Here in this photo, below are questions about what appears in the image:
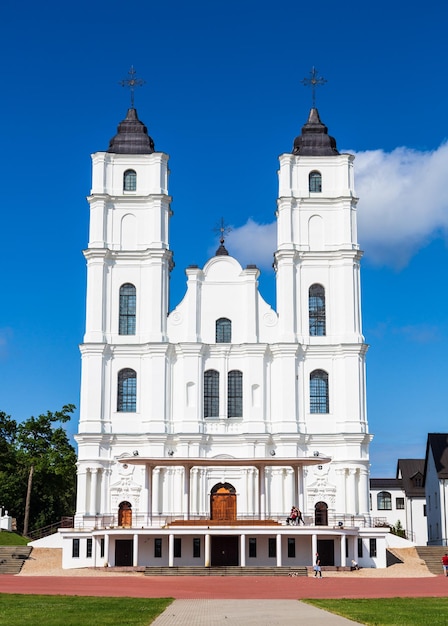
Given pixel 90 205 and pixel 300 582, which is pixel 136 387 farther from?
pixel 300 582

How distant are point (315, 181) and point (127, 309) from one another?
14.9m

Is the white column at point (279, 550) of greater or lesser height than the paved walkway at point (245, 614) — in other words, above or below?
above

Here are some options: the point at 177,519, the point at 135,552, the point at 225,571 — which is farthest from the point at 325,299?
the point at 135,552

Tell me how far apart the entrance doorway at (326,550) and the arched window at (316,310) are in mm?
13667

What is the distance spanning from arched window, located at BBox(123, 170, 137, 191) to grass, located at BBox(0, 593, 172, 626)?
113 ft

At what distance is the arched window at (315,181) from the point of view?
63.9 metres

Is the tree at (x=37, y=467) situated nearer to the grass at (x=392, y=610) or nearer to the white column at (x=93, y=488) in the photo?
the white column at (x=93, y=488)

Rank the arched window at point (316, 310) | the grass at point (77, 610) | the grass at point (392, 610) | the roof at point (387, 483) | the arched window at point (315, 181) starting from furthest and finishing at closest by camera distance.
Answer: the roof at point (387, 483) → the arched window at point (315, 181) → the arched window at point (316, 310) → the grass at point (77, 610) → the grass at point (392, 610)

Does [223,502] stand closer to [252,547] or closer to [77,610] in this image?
[252,547]

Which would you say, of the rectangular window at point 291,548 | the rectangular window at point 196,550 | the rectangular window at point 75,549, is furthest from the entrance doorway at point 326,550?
the rectangular window at point 75,549

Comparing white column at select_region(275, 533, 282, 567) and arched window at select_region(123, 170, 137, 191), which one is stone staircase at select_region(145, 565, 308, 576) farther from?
arched window at select_region(123, 170, 137, 191)

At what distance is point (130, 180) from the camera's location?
63719 millimetres

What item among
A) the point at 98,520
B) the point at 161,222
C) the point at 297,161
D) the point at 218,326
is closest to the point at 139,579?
the point at 98,520

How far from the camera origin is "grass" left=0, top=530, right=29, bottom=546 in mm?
58906
